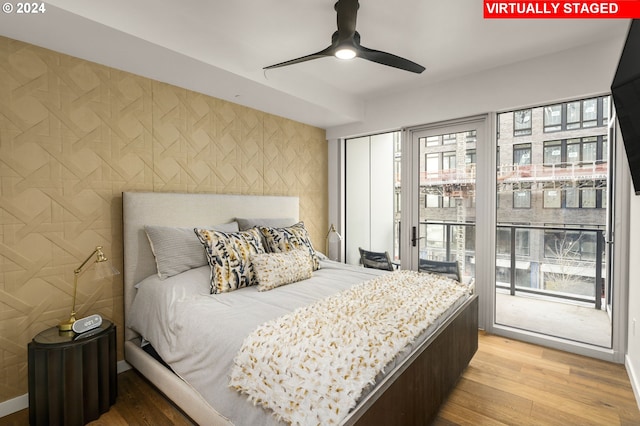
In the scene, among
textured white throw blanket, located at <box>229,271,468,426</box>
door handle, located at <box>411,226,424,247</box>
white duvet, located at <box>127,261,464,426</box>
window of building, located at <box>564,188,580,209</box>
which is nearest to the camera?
textured white throw blanket, located at <box>229,271,468,426</box>

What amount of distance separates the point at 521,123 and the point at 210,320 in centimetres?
343

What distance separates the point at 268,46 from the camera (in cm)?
264

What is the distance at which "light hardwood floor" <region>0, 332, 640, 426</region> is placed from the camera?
6.33 ft

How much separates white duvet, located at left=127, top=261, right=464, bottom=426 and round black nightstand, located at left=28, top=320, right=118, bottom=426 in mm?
370

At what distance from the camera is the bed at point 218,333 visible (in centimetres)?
146

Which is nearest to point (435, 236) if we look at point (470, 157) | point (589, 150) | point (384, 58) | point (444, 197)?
point (444, 197)

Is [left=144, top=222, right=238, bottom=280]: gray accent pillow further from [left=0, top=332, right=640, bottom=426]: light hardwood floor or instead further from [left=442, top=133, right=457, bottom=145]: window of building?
[left=442, top=133, right=457, bottom=145]: window of building

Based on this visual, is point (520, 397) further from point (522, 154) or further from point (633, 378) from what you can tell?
point (522, 154)

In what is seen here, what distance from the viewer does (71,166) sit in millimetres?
2223

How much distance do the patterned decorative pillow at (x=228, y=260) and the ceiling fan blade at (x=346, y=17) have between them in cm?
162

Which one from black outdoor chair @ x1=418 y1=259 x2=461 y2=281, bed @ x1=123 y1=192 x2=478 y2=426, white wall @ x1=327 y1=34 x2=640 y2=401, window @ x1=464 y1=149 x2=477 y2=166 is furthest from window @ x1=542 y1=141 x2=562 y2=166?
bed @ x1=123 y1=192 x2=478 y2=426

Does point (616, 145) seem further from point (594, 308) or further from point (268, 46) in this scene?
point (268, 46)

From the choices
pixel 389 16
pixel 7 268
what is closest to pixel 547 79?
pixel 389 16

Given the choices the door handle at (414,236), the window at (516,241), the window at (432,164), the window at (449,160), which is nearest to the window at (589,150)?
the window at (516,241)
